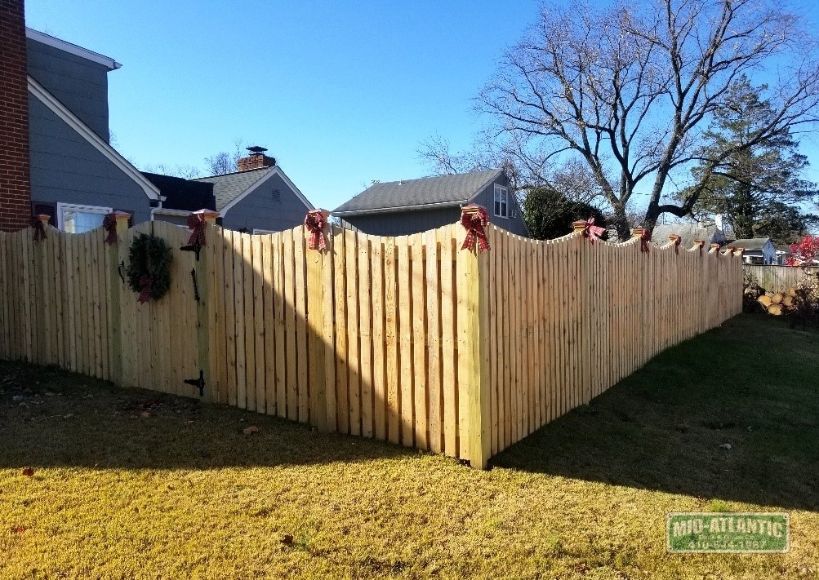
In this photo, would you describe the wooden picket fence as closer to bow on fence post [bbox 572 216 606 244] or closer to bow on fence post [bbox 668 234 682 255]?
bow on fence post [bbox 572 216 606 244]

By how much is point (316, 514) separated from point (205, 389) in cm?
270

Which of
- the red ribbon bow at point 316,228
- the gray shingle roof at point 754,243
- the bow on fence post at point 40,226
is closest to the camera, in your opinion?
the red ribbon bow at point 316,228

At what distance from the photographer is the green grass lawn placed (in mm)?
2902

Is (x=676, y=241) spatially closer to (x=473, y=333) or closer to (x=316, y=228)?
(x=473, y=333)

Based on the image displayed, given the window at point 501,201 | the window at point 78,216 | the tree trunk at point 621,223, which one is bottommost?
the window at point 78,216

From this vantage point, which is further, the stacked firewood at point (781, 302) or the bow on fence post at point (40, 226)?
the stacked firewood at point (781, 302)

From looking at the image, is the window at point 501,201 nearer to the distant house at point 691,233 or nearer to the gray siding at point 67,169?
the distant house at point 691,233

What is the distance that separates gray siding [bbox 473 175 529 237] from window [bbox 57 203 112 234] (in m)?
16.4

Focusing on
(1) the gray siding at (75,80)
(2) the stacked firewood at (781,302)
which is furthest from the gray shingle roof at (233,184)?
(2) the stacked firewood at (781,302)

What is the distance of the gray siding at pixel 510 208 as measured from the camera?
2552cm

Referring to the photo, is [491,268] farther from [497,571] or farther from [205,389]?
[205,389]

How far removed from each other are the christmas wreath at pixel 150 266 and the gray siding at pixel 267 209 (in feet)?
37.1

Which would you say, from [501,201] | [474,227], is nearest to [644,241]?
[474,227]

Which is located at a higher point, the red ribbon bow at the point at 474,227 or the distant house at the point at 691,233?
the distant house at the point at 691,233
